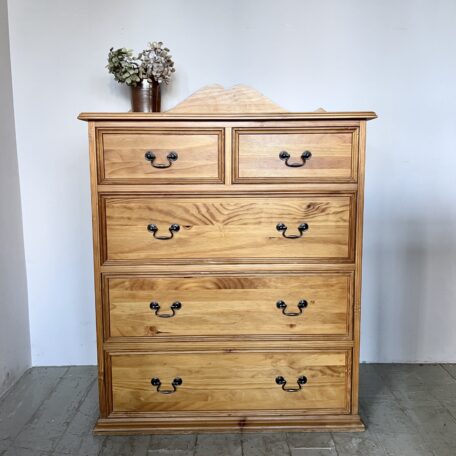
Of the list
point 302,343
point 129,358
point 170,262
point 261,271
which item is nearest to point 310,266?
point 261,271

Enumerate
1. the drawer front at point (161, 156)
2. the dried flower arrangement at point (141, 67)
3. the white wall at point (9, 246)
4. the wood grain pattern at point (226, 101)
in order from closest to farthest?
the drawer front at point (161, 156) → the wood grain pattern at point (226, 101) → the dried flower arrangement at point (141, 67) → the white wall at point (9, 246)

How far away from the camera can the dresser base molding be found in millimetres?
1649

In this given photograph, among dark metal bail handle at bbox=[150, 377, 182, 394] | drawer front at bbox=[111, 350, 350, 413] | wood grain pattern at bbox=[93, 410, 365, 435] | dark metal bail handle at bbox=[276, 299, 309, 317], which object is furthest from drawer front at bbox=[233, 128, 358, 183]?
wood grain pattern at bbox=[93, 410, 365, 435]

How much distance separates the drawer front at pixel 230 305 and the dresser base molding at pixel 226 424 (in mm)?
302

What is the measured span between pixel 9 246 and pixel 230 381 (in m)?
1.10

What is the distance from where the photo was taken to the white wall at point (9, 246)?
197 cm

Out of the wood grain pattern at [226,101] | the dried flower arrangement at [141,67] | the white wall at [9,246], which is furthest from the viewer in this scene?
the white wall at [9,246]

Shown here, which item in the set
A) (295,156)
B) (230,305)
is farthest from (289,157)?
(230,305)

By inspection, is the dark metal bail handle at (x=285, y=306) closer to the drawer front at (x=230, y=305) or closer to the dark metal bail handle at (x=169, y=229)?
the drawer front at (x=230, y=305)

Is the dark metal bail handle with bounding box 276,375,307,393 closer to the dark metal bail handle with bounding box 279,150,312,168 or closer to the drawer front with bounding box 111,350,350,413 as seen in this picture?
the drawer front with bounding box 111,350,350,413

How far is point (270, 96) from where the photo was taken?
211 cm

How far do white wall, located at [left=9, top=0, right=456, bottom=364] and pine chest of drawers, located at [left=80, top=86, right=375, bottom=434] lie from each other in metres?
0.56

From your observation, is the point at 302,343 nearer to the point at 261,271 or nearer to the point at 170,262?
the point at 261,271

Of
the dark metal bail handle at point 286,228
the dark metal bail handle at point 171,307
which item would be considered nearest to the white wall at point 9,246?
the dark metal bail handle at point 171,307
